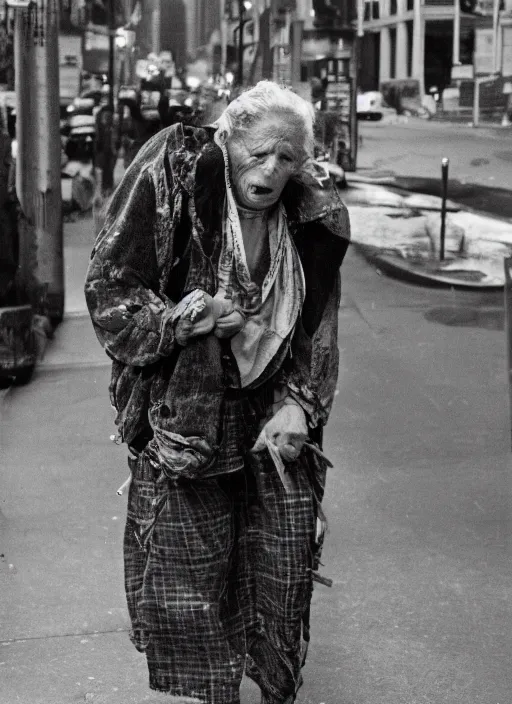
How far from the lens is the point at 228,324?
2.71 meters

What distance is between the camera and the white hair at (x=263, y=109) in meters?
2.67

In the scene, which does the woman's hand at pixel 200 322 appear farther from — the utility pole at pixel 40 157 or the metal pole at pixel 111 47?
the utility pole at pixel 40 157

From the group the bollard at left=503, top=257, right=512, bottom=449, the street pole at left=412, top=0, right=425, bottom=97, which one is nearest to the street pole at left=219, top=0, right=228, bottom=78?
the street pole at left=412, top=0, right=425, bottom=97

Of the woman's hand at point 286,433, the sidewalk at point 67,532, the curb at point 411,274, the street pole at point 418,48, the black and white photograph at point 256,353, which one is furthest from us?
the curb at point 411,274

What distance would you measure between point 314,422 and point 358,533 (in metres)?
1.91

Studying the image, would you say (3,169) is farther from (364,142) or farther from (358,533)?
(358,533)

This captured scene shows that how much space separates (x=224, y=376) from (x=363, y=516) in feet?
7.50

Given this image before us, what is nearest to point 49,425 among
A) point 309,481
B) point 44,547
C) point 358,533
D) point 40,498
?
point 40,498

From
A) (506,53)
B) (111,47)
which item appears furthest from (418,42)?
(111,47)

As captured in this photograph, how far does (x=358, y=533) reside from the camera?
187 inches

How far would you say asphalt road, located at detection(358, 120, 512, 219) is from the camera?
21.2ft

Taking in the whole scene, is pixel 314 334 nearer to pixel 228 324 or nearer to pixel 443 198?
pixel 228 324

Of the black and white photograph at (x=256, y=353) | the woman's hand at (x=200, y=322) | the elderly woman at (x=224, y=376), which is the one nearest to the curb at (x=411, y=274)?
the black and white photograph at (x=256, y=353)

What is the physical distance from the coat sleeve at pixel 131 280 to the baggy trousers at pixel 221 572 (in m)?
0.33
